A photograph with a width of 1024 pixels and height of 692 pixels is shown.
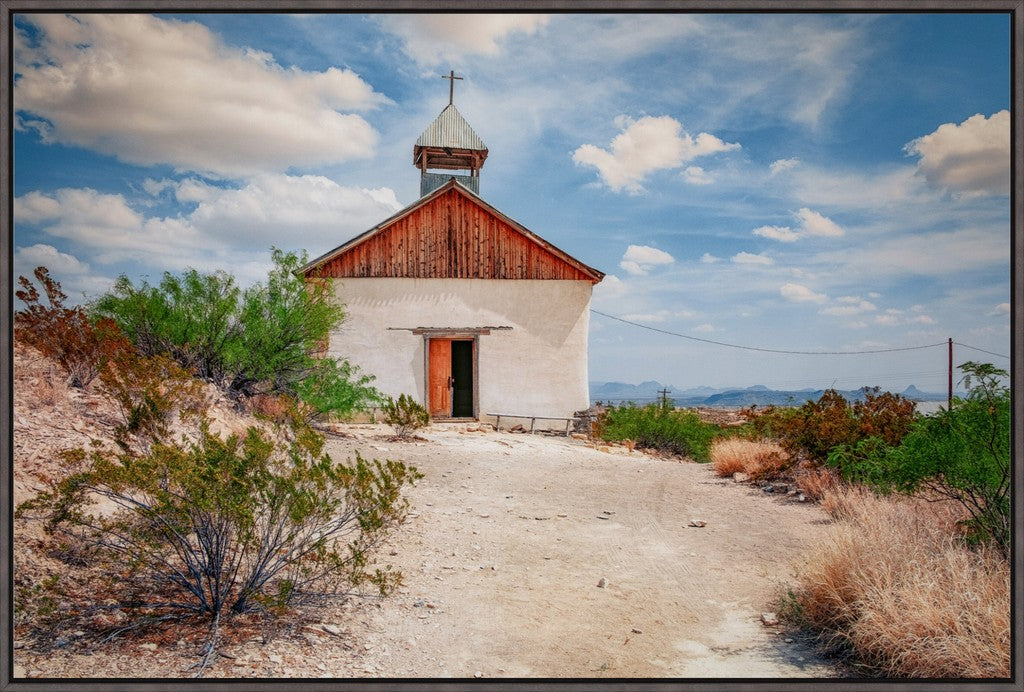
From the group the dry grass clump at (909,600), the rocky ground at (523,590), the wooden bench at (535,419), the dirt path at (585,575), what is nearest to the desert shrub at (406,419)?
the dirt path at (585,575)

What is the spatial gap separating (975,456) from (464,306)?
13.7m

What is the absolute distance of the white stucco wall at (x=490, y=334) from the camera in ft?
60.0

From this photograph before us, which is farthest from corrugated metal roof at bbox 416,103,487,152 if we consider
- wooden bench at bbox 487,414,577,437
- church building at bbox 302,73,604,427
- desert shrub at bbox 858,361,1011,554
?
desert shrub at bbox 858,361,1011,554

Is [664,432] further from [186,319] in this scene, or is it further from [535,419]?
[186,319]

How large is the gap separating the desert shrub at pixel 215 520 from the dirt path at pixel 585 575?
0.75 meters

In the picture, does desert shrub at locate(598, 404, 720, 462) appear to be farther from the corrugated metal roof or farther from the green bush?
the corrugated metal roof

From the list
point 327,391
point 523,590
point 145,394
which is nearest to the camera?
point 523,590

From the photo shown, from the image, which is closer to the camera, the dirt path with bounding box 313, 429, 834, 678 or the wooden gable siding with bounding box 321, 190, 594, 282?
the dirt path with bounding box 313, 429, 834, 678

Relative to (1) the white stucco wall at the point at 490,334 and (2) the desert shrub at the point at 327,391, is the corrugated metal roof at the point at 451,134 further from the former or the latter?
(2) the desert shrub at the point at 327,391

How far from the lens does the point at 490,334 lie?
1883 cm

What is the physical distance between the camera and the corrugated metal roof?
22.0 meters

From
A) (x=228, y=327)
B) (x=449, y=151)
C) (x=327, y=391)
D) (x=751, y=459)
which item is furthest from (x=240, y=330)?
(x=449, y=151)

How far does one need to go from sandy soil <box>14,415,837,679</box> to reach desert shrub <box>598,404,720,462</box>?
19.8 feet

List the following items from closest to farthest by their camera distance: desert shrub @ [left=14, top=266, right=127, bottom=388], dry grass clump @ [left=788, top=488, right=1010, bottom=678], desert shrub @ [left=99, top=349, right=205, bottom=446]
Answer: dry grass clump @ [left=788, top=488, right=1010, bottom=678] → desert shrub @ [left=99, top=349, right=205, bottom=446] → desert shrub @ [left=14, top=266, right=127, bottom=388]
